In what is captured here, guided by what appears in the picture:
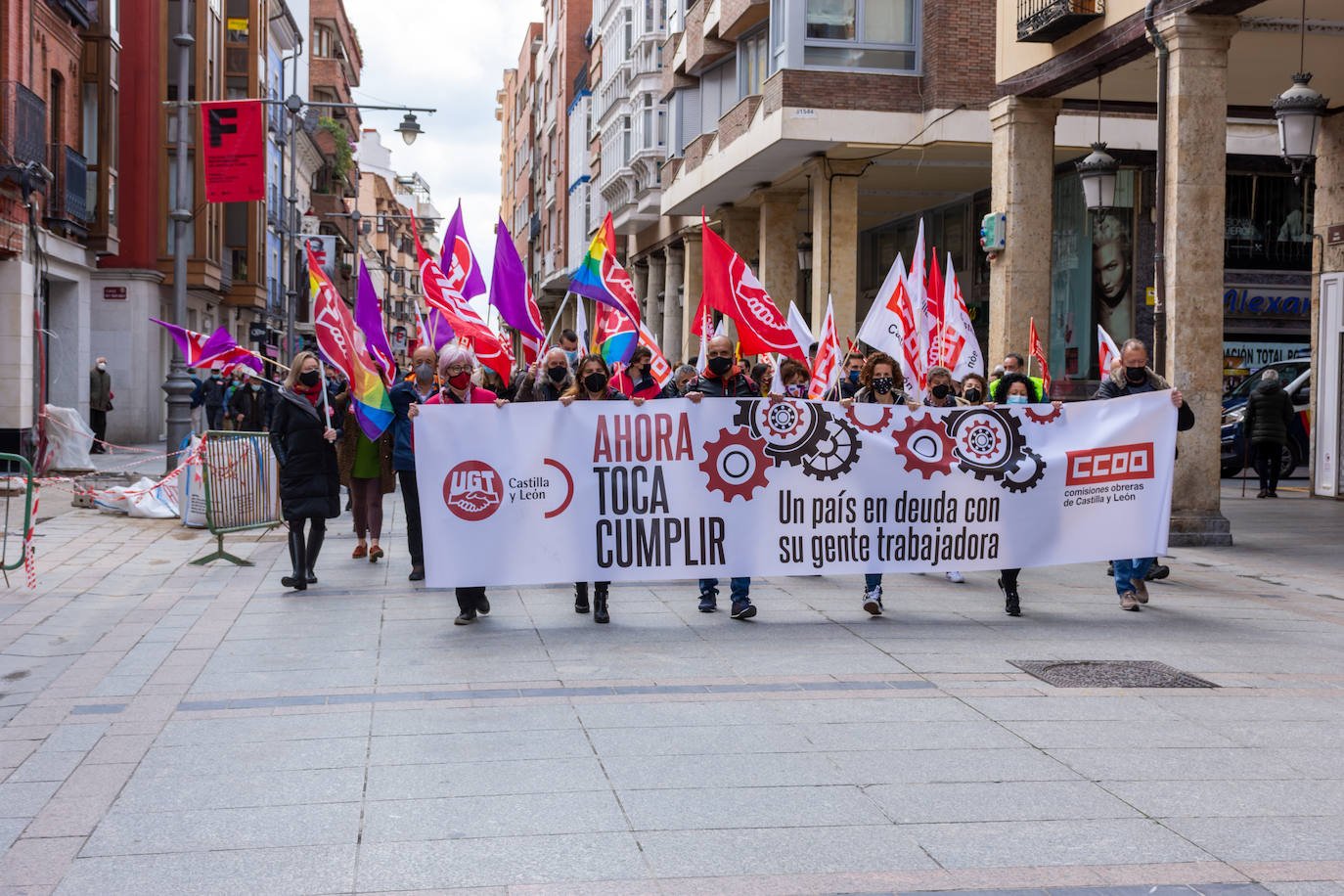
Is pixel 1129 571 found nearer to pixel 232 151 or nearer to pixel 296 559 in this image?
pixel 296 559

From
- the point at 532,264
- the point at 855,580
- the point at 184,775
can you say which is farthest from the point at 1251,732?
the point at 532,264

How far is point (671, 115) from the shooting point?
3703cm

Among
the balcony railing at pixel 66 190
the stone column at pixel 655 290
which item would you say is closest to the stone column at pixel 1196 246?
the balcony railing at pixel 66 190

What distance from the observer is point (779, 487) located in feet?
32.3

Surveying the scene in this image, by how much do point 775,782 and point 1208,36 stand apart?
1145 centimetres

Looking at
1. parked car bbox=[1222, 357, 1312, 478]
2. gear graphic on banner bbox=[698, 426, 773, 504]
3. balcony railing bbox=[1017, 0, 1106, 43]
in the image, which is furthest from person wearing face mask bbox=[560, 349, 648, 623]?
parked car bbox=[1222, 357, 1312, 478]

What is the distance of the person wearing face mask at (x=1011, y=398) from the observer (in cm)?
992

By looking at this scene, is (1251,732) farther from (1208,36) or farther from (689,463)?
(1208,36)

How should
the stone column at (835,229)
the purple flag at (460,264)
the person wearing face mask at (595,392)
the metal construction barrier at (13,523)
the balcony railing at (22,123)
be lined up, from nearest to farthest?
the person wearing face mask at (595,392), the metal construction barrier at (13,523), the purple flag at (460,264), the balcony railing at (22,123), the stone column at (835,229)

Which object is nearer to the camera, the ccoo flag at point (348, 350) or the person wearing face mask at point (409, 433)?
the ccoo flag at point (348, 350)

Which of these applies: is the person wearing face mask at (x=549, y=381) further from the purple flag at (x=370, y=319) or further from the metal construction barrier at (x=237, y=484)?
the metal construction barrier at (x=237, y=484)

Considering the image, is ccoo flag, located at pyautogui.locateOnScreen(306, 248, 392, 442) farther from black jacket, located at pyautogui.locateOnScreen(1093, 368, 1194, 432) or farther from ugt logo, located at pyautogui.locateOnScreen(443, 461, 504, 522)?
black jacket, located at pyautogui.locateOnScreen(1093, 368, 1194, 432)

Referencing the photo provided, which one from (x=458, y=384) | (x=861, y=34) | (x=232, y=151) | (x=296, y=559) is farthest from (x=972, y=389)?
(x=232, y=151)

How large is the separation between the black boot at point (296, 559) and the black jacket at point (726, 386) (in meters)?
3.31
